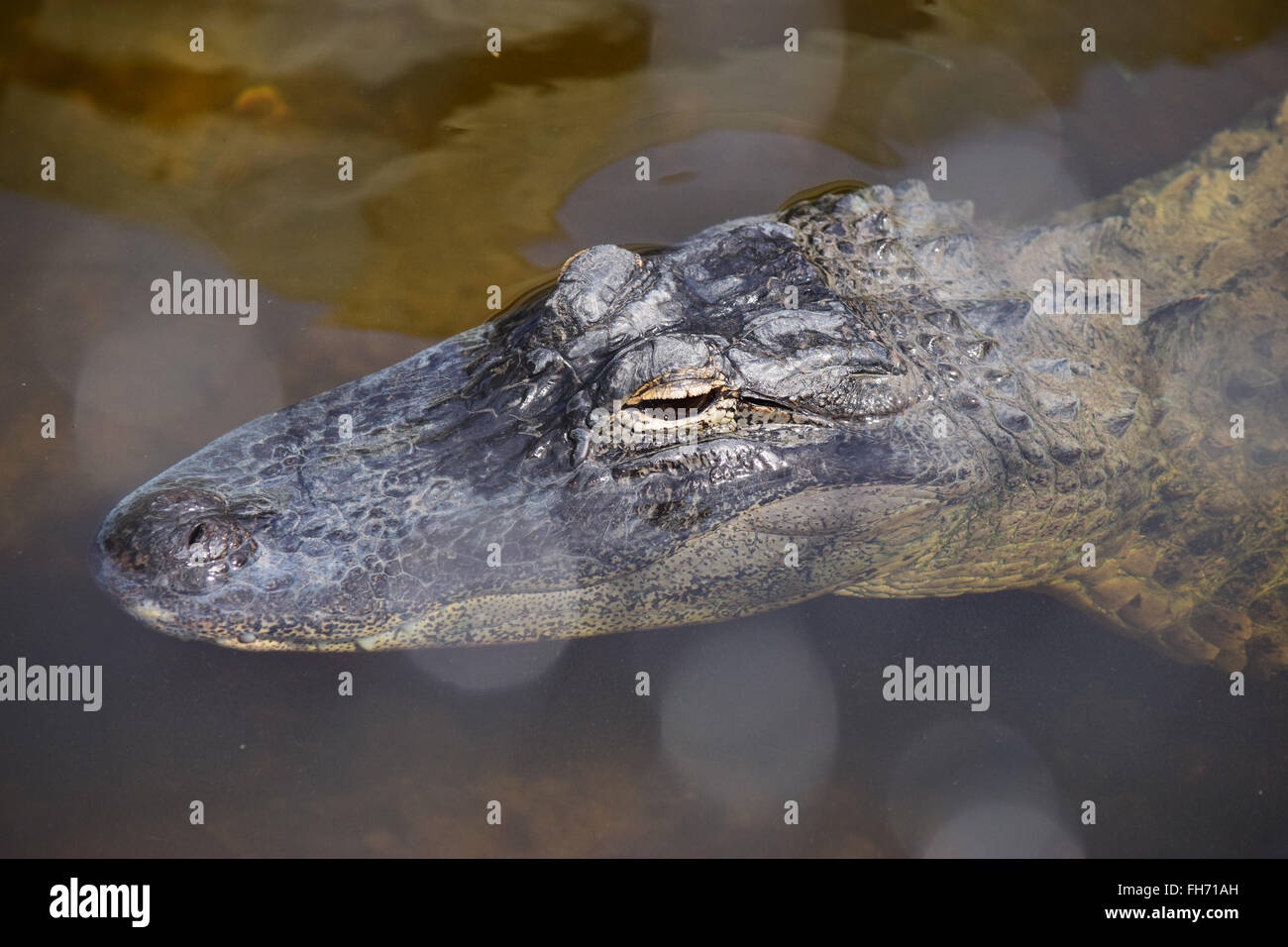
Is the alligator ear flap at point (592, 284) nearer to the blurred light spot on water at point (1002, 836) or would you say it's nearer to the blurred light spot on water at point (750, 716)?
the blurred light spot on water at point (750, 716)

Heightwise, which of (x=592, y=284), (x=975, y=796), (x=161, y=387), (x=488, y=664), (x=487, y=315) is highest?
(x=487, y=315)

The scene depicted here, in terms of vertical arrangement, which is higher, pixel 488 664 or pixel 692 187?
pixel 692 187

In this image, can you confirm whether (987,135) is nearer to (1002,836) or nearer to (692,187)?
(692,187)

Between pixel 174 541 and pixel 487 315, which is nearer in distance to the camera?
pixel 174 541

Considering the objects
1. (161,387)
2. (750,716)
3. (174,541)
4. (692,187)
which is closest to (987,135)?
(692,187)

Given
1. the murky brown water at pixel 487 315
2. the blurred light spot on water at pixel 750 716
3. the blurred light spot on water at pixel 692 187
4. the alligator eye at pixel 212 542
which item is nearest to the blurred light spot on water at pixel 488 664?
the murky brown water at pixel 487 315

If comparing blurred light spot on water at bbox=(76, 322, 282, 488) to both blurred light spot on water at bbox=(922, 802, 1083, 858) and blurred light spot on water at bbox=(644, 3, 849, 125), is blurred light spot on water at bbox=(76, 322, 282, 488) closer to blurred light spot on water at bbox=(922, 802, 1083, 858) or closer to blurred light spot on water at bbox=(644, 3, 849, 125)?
blurred light spot on water at bbox=(644, 3, 849, 125)
